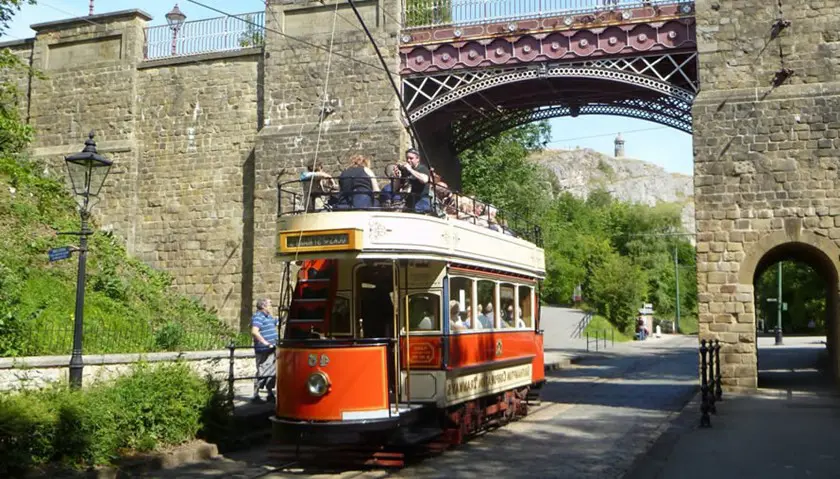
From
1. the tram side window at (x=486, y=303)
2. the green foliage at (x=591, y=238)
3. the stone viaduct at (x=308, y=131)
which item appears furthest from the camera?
the green foliage at (x=591, y=238)

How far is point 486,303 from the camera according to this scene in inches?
500

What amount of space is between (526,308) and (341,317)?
4.85 m

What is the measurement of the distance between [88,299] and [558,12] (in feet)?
43.4

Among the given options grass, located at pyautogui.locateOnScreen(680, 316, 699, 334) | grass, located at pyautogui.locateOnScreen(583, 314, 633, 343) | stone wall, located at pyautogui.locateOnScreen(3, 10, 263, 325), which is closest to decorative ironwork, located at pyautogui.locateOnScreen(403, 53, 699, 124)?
stone wall, located at pyautogui.locateOnScreen(3, 10, 263, 325)

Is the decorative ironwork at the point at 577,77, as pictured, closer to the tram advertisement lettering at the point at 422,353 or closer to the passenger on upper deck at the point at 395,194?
the passenger on upper deck at the point at 395,194

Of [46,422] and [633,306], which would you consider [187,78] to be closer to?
[46,422]

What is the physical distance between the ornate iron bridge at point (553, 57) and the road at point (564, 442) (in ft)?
24.2

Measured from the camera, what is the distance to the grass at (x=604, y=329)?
55094 mm

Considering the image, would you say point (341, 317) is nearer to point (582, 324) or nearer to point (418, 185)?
point (418, 185)

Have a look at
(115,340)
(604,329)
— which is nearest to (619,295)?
(604,329)

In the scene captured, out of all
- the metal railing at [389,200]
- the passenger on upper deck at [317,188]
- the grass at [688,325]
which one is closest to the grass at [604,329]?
the grass at [688,325]

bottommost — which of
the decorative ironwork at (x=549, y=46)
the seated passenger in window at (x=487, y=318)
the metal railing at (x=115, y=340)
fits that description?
the metal railing at (x=115, y=340)

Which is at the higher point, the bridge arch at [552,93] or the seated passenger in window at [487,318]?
the bridge arch at [552,93]

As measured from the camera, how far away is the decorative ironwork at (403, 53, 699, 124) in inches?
815
